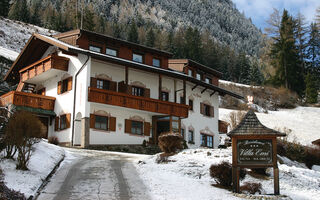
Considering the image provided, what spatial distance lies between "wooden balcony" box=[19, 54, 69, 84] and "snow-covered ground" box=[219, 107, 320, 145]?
24104 mm

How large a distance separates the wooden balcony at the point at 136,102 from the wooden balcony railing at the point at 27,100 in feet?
17.6

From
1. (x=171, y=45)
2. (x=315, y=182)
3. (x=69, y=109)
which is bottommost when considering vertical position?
(x=315, y=182)

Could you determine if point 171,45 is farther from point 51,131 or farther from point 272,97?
point 51,131

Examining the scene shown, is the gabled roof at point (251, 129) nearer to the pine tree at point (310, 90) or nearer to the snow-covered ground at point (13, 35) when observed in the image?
the snow-covered ground at point (13, 35)

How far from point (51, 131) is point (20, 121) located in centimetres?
1887

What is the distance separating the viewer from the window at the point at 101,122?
95.4 feet

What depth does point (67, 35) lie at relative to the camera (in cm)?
3300

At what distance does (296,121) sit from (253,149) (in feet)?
145

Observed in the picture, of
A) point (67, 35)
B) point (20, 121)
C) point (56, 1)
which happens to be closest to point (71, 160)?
point (20, 121)

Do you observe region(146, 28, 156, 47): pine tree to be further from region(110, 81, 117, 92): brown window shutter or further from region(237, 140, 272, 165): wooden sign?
region(237, 140, 272, 165): wooden sign

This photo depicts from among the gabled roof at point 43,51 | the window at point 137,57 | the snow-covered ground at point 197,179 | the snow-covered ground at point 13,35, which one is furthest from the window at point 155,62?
the snow-covered ground at point 13,35

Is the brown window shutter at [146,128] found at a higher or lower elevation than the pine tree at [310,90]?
lower

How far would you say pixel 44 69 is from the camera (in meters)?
31.4

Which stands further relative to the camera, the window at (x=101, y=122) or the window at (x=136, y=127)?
the window at (x=136, y=127)
